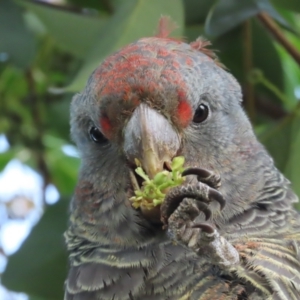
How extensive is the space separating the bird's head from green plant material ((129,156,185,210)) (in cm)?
2

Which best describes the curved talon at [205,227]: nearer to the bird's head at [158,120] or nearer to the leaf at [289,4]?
the bird's head at [158,120]

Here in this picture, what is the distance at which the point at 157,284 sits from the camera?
3.42 ft

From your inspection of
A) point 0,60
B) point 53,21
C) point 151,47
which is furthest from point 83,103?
point 0,60

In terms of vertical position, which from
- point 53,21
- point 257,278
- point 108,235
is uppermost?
point 53,21

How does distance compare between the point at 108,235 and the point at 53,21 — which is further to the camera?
the point at 53,21

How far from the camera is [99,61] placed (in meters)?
1.22

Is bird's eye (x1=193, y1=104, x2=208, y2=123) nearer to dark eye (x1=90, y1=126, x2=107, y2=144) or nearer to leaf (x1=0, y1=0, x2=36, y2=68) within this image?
dark eye (x1=90, y1=126, x2=107, y2=144)

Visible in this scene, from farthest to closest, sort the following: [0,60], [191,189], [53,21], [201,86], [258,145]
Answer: [0,60] < [53,21] < [258,145] < [201,86] < [191,189]

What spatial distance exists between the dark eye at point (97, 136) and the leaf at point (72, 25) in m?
0.34

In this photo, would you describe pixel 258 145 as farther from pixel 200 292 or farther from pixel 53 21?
pixel 53 21

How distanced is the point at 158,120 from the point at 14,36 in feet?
1.73

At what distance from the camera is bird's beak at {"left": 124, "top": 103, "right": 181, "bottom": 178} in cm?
97

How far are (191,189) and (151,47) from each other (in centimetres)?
41

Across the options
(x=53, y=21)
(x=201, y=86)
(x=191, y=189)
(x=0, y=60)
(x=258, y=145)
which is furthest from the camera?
(x=0, y=60)
